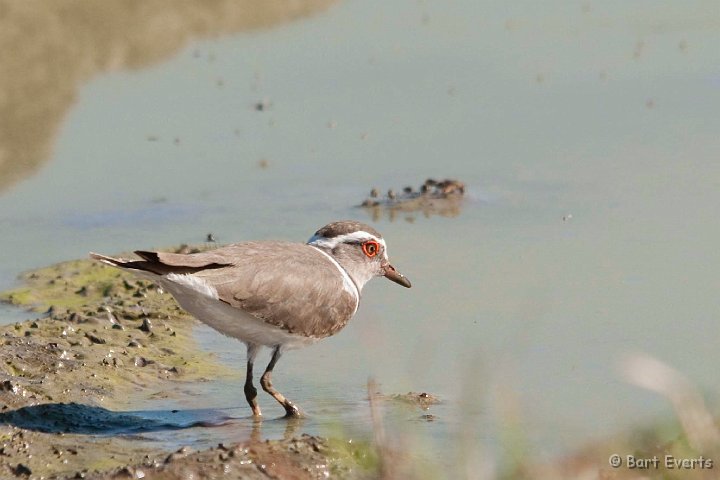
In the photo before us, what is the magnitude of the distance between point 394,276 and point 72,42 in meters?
8.49

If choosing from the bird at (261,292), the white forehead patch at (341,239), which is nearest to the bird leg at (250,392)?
the bird at (261,292)

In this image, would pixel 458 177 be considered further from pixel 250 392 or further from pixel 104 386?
pixel 104 386

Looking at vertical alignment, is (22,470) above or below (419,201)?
below

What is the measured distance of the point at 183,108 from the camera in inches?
643

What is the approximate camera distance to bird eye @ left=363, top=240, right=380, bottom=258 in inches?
406

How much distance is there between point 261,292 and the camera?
9109 mm

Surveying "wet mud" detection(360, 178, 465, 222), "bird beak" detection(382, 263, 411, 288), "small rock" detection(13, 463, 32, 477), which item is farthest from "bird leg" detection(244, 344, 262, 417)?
"wet mud" detection(360, 178, 465, 222)

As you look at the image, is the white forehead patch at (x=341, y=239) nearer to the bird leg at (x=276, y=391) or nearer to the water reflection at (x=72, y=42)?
the bird leg at (x=276, y=391)

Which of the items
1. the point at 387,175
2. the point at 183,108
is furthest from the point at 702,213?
the point at 183,108

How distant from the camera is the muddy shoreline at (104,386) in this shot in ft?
25.6

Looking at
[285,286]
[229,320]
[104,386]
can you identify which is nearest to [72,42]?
[104,386]

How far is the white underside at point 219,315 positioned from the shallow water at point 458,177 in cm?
46

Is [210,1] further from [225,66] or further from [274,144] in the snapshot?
[274,144]

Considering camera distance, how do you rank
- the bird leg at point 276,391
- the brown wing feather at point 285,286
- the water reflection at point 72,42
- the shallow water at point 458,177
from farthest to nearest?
1. the water reflection at point 72,42
2. the shallow water at point 458,177
3. the bird leg at point 276,391
4. the brown wing feather at point 285,286
